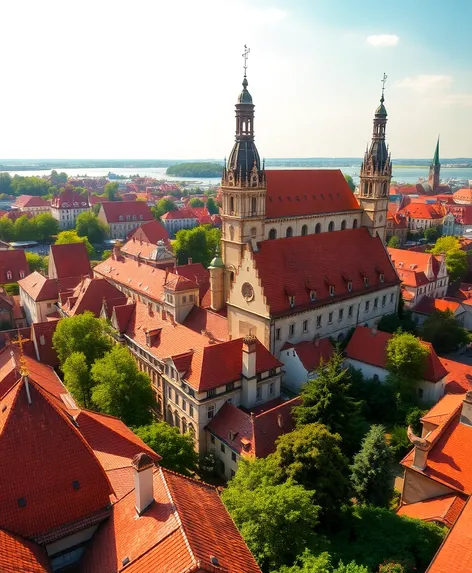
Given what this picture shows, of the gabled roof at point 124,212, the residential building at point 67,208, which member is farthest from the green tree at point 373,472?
the residential building at point 67,208

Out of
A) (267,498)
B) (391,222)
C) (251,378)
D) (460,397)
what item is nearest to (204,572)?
(267,498)

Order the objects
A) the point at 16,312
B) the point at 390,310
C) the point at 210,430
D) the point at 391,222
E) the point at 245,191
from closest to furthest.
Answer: the point at 210,430 < the point at 245,191 < the point at 390,310 < the point at 16,312 < the point at 391,222

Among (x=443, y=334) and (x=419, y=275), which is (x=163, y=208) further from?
(x=443, y=334)

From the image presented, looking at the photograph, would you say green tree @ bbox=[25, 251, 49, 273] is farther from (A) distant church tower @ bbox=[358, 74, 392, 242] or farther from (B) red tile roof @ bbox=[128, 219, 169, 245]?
(A) distant church tower @ bbox=[358, 74, 392, 242]

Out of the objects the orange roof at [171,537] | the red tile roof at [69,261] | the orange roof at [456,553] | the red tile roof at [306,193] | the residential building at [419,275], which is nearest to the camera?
the orange roof at [171,537]

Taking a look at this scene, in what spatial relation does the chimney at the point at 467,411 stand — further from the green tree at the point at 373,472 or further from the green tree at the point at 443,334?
the green tree at the point at 443,334

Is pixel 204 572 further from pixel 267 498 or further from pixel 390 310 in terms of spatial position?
pixel 390 310

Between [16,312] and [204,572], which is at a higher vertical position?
[204,572]
